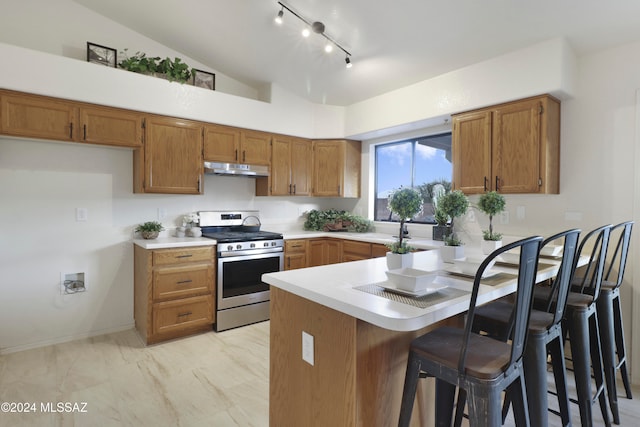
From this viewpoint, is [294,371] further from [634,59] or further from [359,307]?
[634,59]

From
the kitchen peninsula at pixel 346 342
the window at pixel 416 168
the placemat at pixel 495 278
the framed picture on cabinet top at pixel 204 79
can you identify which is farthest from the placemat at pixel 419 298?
the framed picture on cabinet top at pixel 204 79

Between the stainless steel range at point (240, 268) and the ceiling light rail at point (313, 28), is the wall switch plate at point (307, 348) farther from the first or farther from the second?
the ceiling light rail at point (313, 28)

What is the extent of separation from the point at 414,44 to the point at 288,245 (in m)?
2.47

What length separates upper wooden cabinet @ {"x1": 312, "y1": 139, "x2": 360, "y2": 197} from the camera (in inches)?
182

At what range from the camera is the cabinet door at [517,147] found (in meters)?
2.82

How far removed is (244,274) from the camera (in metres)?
3.66

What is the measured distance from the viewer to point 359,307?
122 cm

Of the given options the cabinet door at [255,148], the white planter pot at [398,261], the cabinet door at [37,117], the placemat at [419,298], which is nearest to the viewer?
the placemat at [419,298]

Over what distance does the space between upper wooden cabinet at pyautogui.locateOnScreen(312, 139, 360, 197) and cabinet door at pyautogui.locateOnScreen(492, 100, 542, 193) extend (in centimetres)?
198

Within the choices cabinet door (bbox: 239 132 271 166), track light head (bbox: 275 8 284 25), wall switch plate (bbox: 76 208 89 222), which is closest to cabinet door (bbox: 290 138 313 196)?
cabinet door (bbox: 239 132 271 166)

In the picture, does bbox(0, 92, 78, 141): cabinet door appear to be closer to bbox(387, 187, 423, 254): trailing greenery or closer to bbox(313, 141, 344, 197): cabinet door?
bbox(313, 141, 344, 197): cabinet door

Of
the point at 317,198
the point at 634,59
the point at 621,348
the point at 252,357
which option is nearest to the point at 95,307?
the point at 252,357

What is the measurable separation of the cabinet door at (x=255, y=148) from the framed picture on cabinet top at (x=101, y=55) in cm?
141

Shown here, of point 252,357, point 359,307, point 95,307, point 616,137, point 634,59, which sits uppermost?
point 634,59
